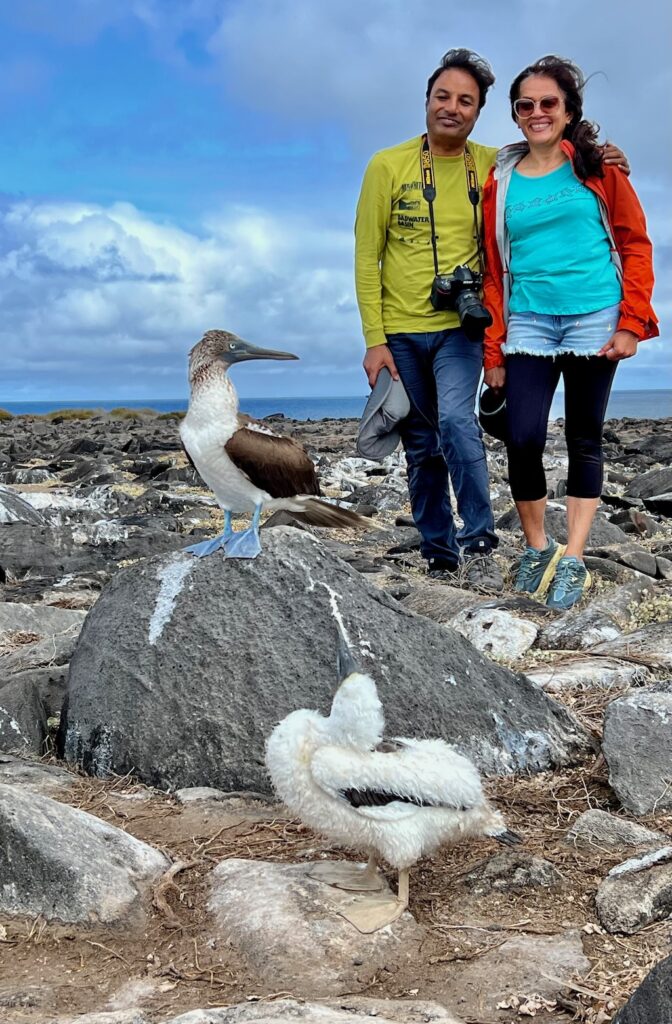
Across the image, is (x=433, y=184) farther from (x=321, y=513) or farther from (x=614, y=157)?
(x=321, y=513)

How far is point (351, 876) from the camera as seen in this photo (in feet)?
11.0

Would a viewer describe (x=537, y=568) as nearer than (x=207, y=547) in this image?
No

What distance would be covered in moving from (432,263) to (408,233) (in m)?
0.25

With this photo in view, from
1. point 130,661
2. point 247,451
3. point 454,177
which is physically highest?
point 454,177

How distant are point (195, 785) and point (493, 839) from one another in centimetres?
125

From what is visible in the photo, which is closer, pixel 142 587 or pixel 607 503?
pixel 142 587

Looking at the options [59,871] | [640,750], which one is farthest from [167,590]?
[640,750]

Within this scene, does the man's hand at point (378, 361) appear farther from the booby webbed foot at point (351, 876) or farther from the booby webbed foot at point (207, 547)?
the booby webbed foot at point (351, 876)

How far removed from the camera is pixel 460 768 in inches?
130

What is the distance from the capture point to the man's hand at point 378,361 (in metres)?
6.67

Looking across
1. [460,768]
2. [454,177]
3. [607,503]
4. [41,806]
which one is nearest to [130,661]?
[41,806]

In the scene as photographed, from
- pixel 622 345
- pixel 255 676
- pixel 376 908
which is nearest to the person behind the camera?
pixel 376 908

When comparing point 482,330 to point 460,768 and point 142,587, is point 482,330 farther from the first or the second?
point 460,768

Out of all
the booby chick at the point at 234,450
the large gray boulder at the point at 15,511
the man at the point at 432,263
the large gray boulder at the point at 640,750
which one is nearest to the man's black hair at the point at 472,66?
the man at the point at 432,263
